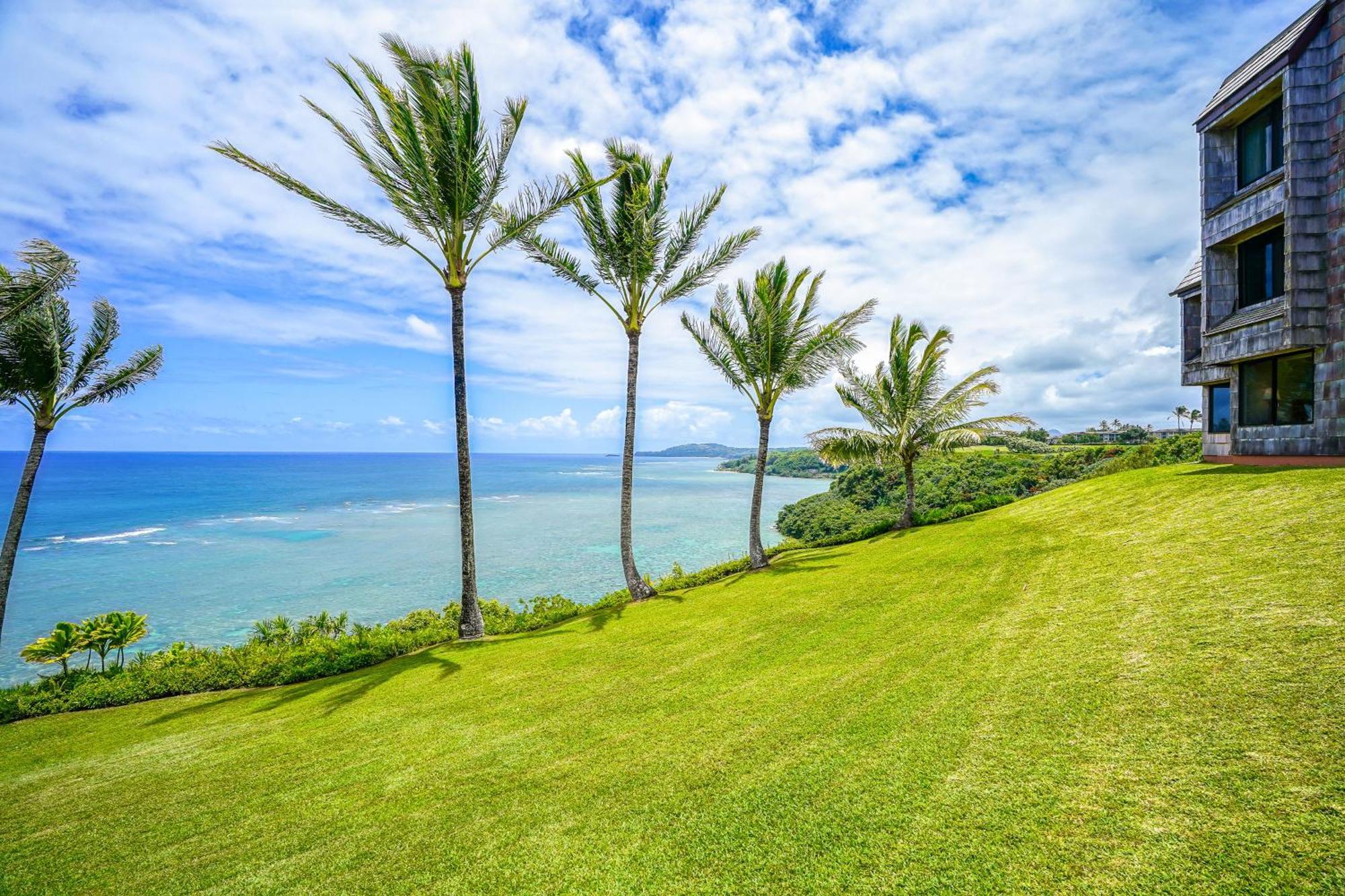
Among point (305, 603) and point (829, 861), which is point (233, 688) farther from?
point (305, 603)

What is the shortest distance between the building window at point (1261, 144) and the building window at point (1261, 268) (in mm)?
1437

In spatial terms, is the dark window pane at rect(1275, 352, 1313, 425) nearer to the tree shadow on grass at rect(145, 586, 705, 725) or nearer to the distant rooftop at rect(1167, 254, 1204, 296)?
the distant rooftop at rect(1167, 254, 1204, 296)

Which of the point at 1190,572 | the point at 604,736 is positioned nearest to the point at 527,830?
the point at 604,736

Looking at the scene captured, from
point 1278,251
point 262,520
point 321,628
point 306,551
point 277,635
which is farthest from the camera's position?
point 262,520

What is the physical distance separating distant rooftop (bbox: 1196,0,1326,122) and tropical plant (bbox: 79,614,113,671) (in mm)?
27086

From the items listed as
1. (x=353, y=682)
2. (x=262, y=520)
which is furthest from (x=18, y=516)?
(x=262, y=520)

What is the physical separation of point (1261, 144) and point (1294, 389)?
18.6ft

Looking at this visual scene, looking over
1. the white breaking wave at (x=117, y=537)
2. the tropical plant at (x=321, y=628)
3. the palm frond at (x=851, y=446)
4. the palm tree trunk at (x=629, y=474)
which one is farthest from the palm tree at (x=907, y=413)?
the white breaking wave at (x=117, y=537)

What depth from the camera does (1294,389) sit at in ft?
35.6

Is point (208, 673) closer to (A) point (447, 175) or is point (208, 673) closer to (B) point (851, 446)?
(A) point (447, 175)

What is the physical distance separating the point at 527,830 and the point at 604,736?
137cm

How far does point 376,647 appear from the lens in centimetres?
995

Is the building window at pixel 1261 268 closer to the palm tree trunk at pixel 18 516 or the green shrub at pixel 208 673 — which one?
the green shrub at pixel 208 673

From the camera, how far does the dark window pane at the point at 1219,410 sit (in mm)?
13367
